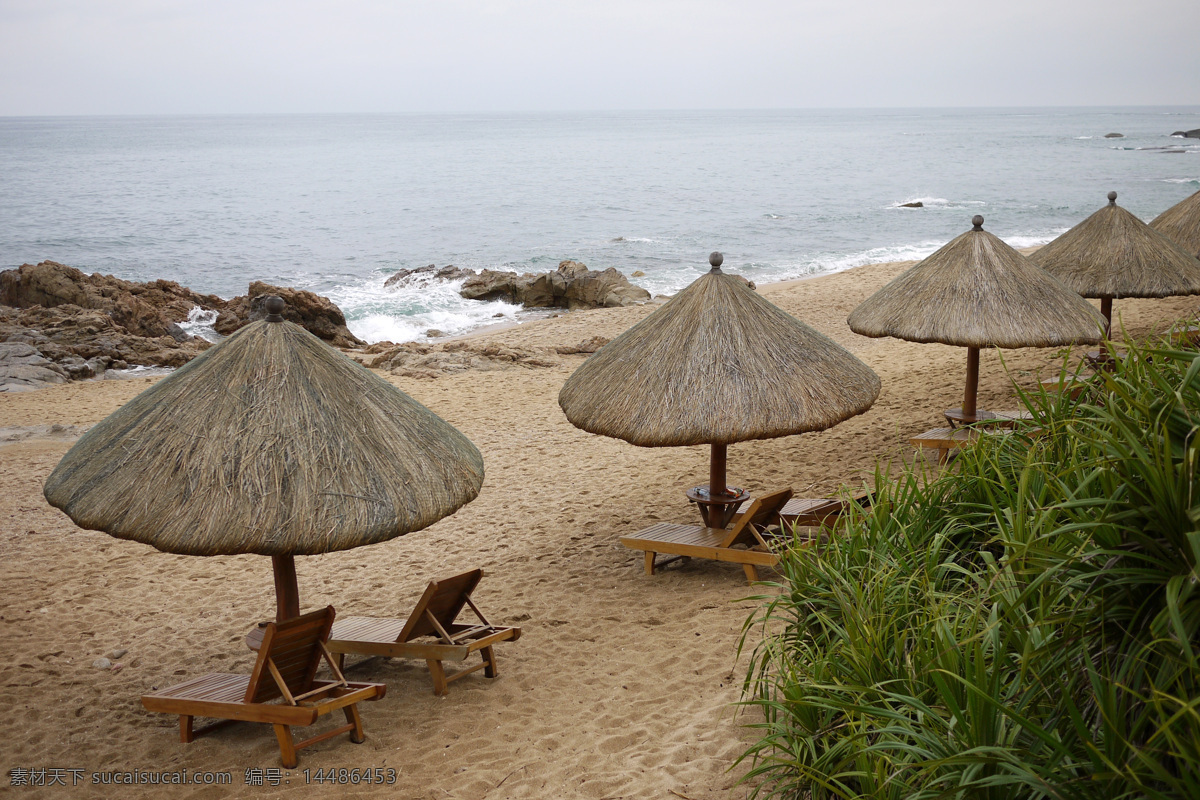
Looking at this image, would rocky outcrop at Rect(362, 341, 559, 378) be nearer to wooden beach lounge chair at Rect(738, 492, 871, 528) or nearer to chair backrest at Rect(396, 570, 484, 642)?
wooden beach lounge chair at Rect(738, 492, 871, 528)

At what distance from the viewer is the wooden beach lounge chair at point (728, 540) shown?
6.02m

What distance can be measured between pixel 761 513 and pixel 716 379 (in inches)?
37.7

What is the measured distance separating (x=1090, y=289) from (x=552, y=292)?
46.7 feet

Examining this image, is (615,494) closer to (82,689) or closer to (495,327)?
(82,689)

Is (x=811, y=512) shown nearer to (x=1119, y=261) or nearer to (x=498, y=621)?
(x=498, y=621)

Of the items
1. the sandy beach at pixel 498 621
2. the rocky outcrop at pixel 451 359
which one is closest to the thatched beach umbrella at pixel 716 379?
the sandy beach at pixel 498 621

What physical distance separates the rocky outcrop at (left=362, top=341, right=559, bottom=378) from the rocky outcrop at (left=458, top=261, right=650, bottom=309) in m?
5.89

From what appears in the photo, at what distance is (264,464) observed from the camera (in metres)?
4.37

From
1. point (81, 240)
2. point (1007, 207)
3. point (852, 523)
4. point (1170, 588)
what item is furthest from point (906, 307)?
point (1007, 207)

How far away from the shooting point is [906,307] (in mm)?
8258

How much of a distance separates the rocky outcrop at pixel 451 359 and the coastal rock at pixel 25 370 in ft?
16.1

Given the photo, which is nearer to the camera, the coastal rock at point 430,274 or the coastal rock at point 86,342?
the coastal rock at point 86,342

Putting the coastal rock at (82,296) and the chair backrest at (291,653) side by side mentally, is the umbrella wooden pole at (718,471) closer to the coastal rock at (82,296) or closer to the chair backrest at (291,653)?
the chair backrest at (291,653)

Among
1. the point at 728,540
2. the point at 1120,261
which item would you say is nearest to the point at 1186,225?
the point at 1120,261
